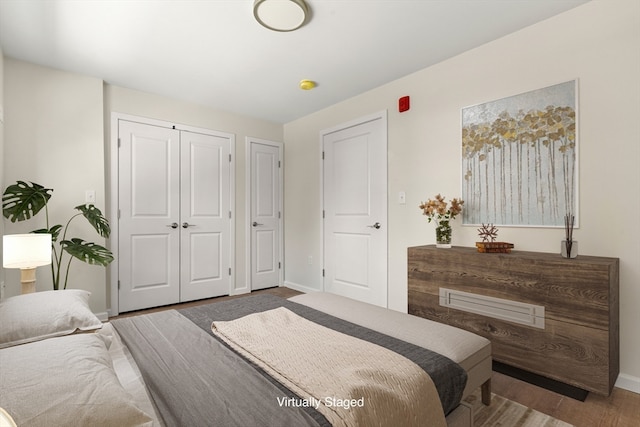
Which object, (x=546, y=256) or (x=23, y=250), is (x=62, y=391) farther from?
(x=546, y=256)

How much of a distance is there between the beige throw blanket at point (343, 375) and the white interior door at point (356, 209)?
6.83 ft

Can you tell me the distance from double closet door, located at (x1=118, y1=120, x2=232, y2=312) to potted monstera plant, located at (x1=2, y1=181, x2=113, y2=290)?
1.47 ft

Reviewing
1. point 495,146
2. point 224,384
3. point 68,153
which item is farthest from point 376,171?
point 68,153

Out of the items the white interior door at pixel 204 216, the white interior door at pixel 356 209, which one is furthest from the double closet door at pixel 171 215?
the white interior door at pixel 356 209

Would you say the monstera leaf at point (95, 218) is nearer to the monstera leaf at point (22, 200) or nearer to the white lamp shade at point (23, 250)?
the monstera leaf at point (22, 200)

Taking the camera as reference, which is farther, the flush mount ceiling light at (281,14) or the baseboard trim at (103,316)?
the baseboard trim at (103,316)

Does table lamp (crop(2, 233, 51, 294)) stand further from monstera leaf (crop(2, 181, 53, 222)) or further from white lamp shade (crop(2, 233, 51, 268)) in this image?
monstera leaf (crop(2, 181, 53, 222))

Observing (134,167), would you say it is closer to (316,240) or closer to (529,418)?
(316,240)

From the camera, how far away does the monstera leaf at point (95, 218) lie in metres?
2.74

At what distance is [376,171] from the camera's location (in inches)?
130

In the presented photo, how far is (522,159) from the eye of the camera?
7.37 ft

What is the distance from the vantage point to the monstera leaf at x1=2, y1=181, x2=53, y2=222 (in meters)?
2.43

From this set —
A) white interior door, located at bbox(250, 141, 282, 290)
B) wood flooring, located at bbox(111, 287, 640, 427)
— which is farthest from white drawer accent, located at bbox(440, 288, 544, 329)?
white interior door, located at bbox(250, 141, 282, 290)

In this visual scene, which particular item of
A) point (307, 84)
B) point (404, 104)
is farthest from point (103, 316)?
point (404, 104)
